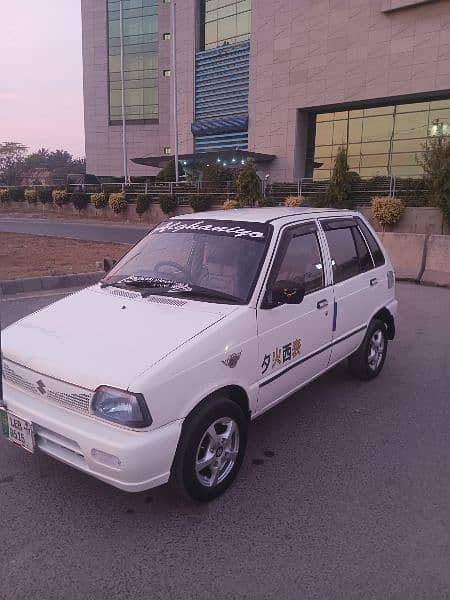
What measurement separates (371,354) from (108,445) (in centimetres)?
331

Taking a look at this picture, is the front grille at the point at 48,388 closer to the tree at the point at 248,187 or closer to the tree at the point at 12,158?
the tree at the point at 248,187

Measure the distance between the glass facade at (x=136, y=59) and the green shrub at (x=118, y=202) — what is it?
2799cm

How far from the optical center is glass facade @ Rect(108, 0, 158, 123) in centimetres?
5362

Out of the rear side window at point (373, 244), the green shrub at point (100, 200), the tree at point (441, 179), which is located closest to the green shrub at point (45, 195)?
the green shrub at point (100, 200)

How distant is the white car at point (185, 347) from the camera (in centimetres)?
264

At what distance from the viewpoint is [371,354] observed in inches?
201

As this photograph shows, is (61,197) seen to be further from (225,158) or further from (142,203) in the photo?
(225,158)

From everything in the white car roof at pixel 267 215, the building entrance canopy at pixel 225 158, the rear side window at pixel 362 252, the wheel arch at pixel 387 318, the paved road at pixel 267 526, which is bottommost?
the paved road at pixel 267 526

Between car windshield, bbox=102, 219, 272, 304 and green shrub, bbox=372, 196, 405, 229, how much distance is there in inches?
609

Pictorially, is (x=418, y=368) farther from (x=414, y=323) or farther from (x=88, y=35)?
(x=88, y=35)

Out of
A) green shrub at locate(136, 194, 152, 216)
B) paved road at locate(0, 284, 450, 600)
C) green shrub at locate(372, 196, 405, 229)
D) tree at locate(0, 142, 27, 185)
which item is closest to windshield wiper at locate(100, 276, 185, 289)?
paved road at locate(0, 284, 450, 600)

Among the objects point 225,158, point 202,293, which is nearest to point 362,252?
point 202,293

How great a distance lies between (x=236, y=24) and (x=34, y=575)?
145 ft

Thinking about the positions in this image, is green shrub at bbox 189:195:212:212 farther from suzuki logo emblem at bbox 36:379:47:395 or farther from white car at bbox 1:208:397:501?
suzuki logo emblem at bbox 36:379:47:395
